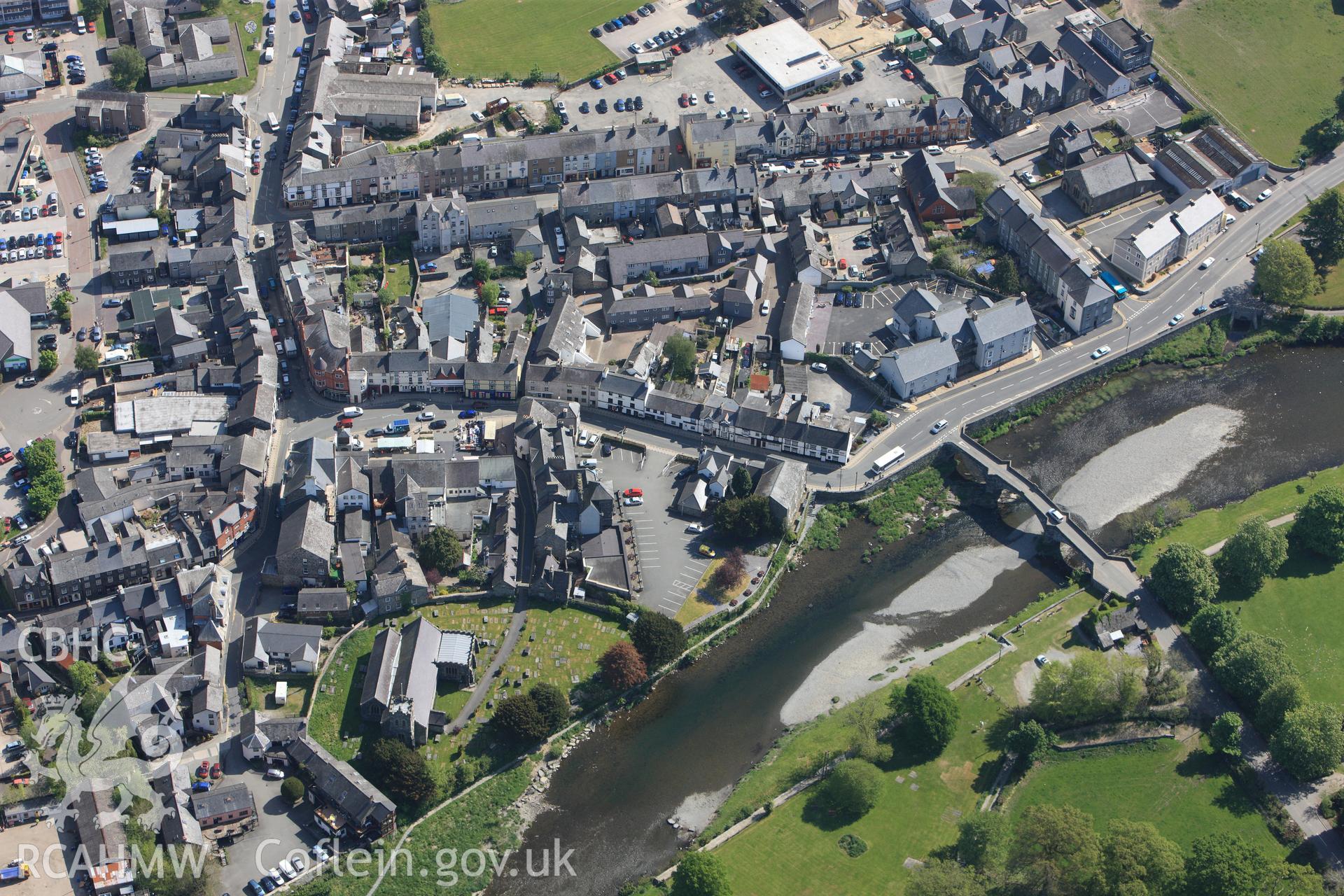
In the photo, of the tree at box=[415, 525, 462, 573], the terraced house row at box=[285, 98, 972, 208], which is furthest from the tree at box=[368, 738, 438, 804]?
the terraced house row at box=[285, 98, 972, 208]

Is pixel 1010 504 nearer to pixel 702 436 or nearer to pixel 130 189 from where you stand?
pixel 702 436

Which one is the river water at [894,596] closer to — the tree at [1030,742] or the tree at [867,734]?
the tree at [867,734]

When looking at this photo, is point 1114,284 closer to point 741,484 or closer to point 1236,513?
point 1236,513

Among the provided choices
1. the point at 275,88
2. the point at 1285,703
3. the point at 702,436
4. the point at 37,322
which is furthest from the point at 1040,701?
the point at 275,88

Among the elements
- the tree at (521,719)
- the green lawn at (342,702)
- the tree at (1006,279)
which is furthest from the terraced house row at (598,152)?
the tree at (521,719)

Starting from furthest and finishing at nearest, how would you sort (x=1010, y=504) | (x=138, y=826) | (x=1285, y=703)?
(x=1010, y=504) → (x=1285, y=703) → (x=138, y=826)

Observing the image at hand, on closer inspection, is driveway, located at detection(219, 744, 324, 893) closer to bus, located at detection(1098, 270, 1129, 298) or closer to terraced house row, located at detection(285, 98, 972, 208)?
terraced house row, located at detection(285, 98, 972, 208)
